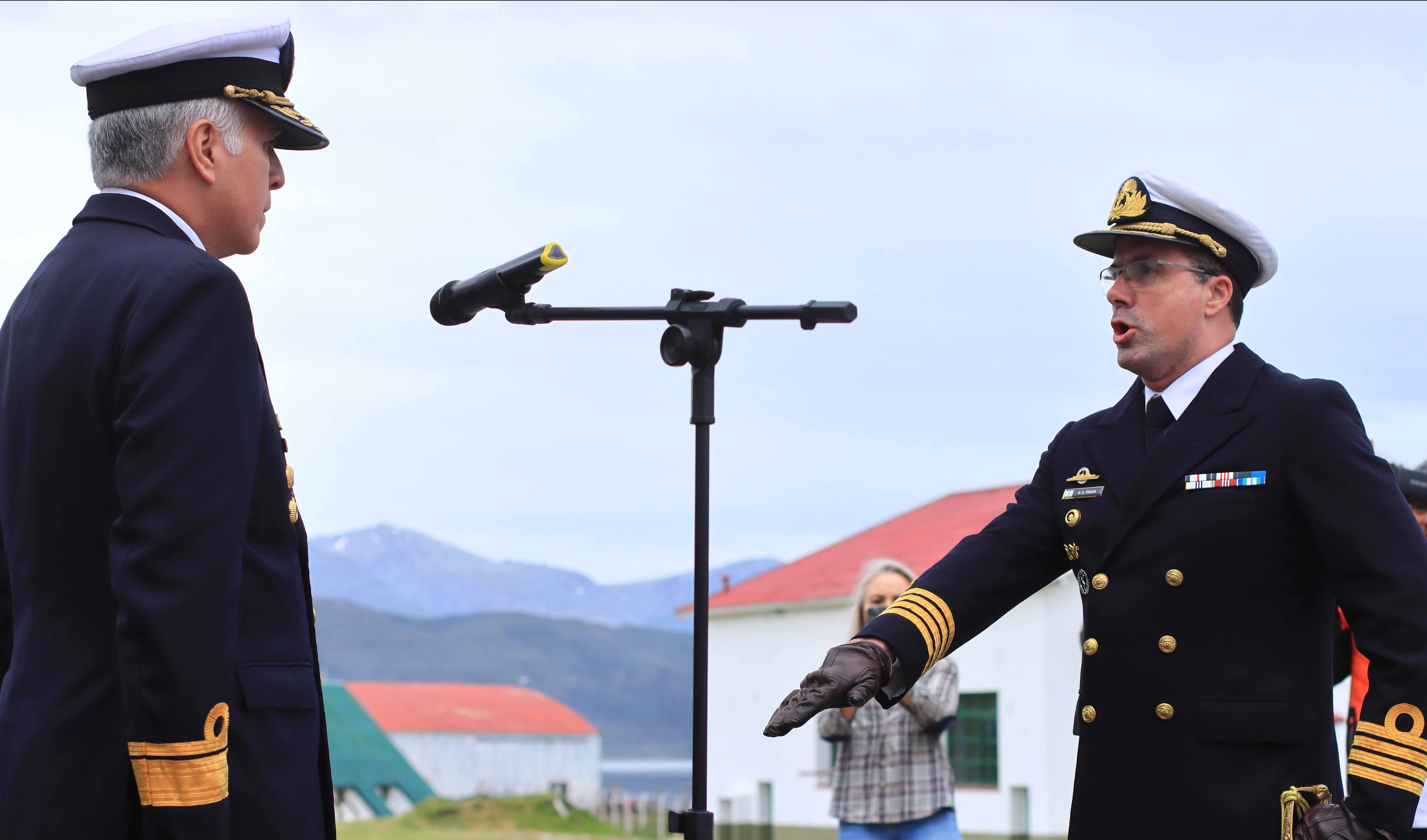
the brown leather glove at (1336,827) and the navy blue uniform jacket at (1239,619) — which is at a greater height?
the navy blue uniform jacket at (1239,619)

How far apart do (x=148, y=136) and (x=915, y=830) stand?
4022mm

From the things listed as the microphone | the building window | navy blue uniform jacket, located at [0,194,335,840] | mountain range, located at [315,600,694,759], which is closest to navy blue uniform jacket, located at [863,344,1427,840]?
the microphone

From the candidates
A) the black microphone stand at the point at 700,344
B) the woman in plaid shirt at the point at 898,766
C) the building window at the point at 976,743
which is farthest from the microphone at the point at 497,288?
the building window at the point at 976,743

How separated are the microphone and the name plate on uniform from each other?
138 cm

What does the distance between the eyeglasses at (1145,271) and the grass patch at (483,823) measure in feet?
95.0

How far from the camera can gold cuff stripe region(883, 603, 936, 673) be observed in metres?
2.79

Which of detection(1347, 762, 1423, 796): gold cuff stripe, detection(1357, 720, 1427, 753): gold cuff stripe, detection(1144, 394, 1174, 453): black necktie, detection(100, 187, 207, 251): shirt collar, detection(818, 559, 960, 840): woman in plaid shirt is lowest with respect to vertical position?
detection(818, 559, 960, 840): woman in plaid shirt

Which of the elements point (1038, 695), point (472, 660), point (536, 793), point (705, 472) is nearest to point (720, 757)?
point (1038, 695)

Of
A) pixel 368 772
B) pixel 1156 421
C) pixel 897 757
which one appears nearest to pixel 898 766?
pixel 897 757

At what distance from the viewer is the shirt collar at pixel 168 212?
2307mm

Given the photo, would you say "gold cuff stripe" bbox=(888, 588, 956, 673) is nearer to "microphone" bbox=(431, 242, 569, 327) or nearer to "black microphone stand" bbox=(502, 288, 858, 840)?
"black microphone stand" bbox=(502, 288, 858, 840)

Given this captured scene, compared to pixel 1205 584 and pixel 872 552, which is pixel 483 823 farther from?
pixel 1205 584

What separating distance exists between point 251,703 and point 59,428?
54 cm

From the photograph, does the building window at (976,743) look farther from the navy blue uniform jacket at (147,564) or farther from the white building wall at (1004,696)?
the navy blue uniform jacket at (147,564)
